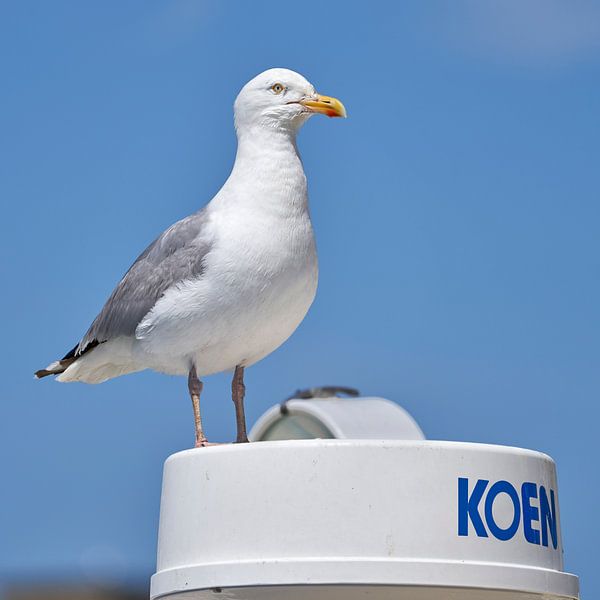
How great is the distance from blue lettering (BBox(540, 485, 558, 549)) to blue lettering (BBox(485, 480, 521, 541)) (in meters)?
0.25

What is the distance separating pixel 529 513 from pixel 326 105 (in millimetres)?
3365

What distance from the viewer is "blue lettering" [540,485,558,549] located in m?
7.77

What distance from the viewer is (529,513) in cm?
767

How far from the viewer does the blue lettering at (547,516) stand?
7773 millimetres

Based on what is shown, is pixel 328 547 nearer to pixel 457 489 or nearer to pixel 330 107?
pixel 457 489

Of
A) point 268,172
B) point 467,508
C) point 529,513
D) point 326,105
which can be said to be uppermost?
point 326,105

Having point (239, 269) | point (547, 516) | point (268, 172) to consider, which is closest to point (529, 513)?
point (547, 516)

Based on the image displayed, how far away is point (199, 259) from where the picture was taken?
9195 millimetres

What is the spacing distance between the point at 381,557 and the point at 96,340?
12.1ft

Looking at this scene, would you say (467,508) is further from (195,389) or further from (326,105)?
(326,105)

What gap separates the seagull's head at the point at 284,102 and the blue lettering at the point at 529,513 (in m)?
3.15

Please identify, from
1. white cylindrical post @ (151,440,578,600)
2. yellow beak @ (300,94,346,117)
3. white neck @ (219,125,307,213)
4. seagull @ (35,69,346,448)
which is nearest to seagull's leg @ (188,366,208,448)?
seagull @ (35,69,346,448)

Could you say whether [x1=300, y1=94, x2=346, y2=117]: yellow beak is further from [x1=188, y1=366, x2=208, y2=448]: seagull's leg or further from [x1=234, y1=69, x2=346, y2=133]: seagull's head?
[x1=188, y1=366, x2=208, y2=448]: seagull's leg

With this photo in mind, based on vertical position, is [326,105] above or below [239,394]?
above
